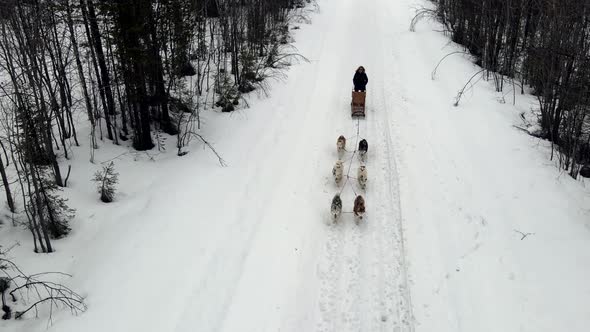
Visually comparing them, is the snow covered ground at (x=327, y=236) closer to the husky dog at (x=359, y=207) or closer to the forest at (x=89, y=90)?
the husky dog at (x=359, y=207)

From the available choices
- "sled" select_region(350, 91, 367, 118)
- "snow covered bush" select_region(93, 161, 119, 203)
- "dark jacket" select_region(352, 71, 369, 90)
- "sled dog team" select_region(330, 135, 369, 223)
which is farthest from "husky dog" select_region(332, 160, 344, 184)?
"snow covered bush" select_region(93, 161, 119, 203)

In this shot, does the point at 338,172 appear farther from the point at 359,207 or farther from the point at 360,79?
the point at 360,79

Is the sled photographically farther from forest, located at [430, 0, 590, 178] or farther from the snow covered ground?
forest, located at [430, 0, 590, 178]

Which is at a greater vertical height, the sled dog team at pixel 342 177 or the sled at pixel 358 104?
the sled at pixel 358 104

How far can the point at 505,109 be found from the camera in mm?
14648

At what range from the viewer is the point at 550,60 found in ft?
41.3

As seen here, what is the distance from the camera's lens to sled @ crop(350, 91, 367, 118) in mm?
13977

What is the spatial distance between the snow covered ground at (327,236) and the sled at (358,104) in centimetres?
40

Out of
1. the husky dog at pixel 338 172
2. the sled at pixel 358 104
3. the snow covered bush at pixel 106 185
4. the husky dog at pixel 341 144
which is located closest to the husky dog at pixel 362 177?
the husky dog at pixel 338 172

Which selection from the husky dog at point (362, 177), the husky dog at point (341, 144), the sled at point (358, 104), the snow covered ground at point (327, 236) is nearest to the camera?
the snow covered ground at point (327, 236)

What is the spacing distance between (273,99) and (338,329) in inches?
390

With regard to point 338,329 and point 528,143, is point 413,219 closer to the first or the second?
point 338,329

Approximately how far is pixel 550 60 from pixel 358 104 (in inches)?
219

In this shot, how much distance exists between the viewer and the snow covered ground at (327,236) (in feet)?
23.5
